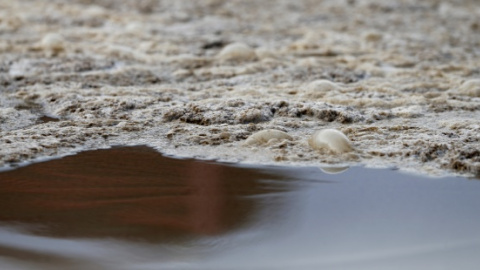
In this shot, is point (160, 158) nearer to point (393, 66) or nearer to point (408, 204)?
point (408, 204)

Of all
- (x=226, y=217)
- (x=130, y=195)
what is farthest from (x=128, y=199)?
(x=226, y=217)

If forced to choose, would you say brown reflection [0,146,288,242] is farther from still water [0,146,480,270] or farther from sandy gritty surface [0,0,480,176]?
sandy gritty surface [0,0,480,176]

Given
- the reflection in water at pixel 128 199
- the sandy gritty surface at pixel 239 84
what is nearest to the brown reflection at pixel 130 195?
the reflection in water at pixel 128 199

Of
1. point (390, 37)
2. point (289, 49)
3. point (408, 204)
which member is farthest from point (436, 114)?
point (390, 37)

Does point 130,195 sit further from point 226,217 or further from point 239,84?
point 239,84

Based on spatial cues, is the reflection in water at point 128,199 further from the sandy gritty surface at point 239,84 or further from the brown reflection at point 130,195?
the sandy gritty surface at point 239,84
